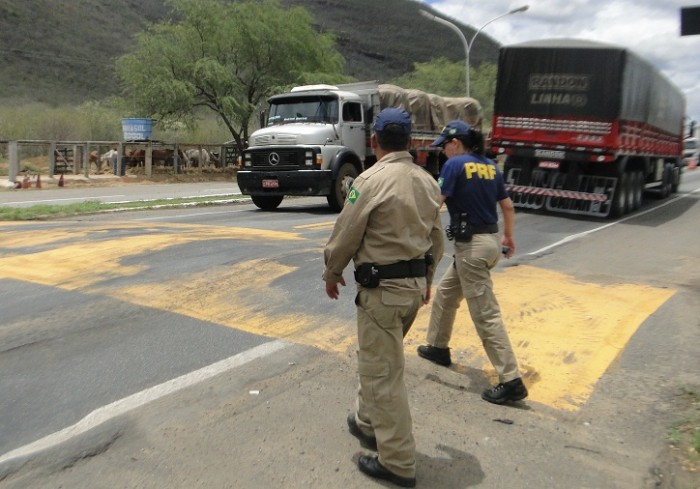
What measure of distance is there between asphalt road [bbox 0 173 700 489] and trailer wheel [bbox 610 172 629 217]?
7.00 metres

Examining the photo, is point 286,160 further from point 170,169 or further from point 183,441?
point 170,169

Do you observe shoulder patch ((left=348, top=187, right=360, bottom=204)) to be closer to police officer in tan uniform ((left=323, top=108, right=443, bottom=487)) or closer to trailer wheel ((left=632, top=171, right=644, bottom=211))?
police officer in tan uniform ((left=323, top=108, right=443, bottom=487))

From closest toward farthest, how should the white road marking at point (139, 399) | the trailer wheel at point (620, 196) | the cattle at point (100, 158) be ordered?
the white road marking at point (139, 399) → the trailer wheel at point (620, 196) → the cattle at point (100, 158)

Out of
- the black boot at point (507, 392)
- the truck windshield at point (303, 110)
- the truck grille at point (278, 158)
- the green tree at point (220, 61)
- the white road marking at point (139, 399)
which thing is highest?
the green tree at point (220, 61)

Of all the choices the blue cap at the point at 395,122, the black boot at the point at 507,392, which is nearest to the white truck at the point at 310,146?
the black boot at the point at 507,392

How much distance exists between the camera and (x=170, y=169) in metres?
31.6

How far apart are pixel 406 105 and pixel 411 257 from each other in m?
16.6

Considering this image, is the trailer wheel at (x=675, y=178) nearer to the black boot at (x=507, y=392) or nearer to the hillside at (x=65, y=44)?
the black boot at (x=507, y=392)

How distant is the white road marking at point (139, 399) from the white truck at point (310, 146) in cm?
997

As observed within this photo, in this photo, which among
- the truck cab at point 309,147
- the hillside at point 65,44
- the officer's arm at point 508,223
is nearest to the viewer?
the officer's arm at point 508,223

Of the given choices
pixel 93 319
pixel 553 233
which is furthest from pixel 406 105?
pixel 93 319

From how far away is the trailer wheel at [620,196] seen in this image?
1546cm

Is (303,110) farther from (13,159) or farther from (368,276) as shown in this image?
(13,159)

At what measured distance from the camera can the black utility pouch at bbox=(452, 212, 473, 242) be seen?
4.72 m
